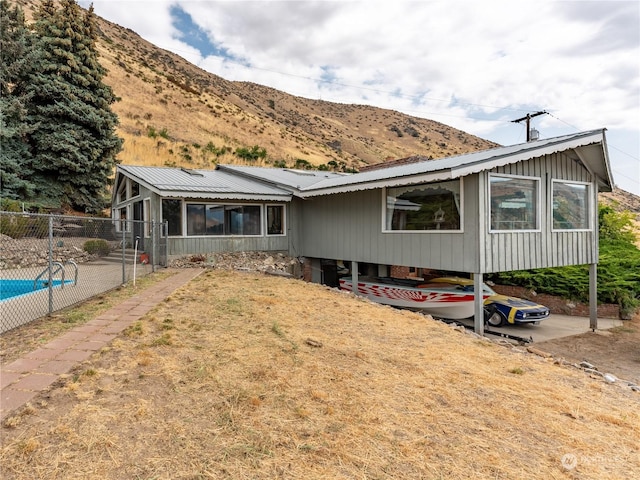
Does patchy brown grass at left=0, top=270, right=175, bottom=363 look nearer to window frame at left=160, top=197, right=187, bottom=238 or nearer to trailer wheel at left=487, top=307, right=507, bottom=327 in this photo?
window frame at left=160, top=197, right=187, bottom=238

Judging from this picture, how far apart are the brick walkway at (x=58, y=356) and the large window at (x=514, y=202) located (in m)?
7.31

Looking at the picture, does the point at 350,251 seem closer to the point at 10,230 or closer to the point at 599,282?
the point at 599,282

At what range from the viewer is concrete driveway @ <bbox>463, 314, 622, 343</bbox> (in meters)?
9.41

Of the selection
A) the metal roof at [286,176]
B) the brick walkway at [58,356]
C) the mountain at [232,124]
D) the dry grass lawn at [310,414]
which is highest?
the mountain at [232,124]

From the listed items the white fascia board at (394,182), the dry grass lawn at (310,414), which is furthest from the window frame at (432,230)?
the dry grass lawn at (310,414)

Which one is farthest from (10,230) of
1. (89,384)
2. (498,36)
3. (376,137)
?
(376,137)

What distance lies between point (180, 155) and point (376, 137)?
4909cm

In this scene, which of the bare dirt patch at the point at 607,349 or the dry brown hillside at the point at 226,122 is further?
the dry brown hillside at the point at 226,122

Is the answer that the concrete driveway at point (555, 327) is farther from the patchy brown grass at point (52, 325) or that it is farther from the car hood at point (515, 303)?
the patchy brown grass at point (52, 325)

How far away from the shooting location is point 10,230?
12.2m

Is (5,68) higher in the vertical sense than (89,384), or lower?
higher

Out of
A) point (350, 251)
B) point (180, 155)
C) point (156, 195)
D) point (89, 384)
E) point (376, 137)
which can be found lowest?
point (89, 384)

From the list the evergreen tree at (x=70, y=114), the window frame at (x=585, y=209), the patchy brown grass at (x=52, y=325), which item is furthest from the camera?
the evergreen tree at (x=70, y=114)

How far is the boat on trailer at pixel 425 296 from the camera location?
9648 mm
